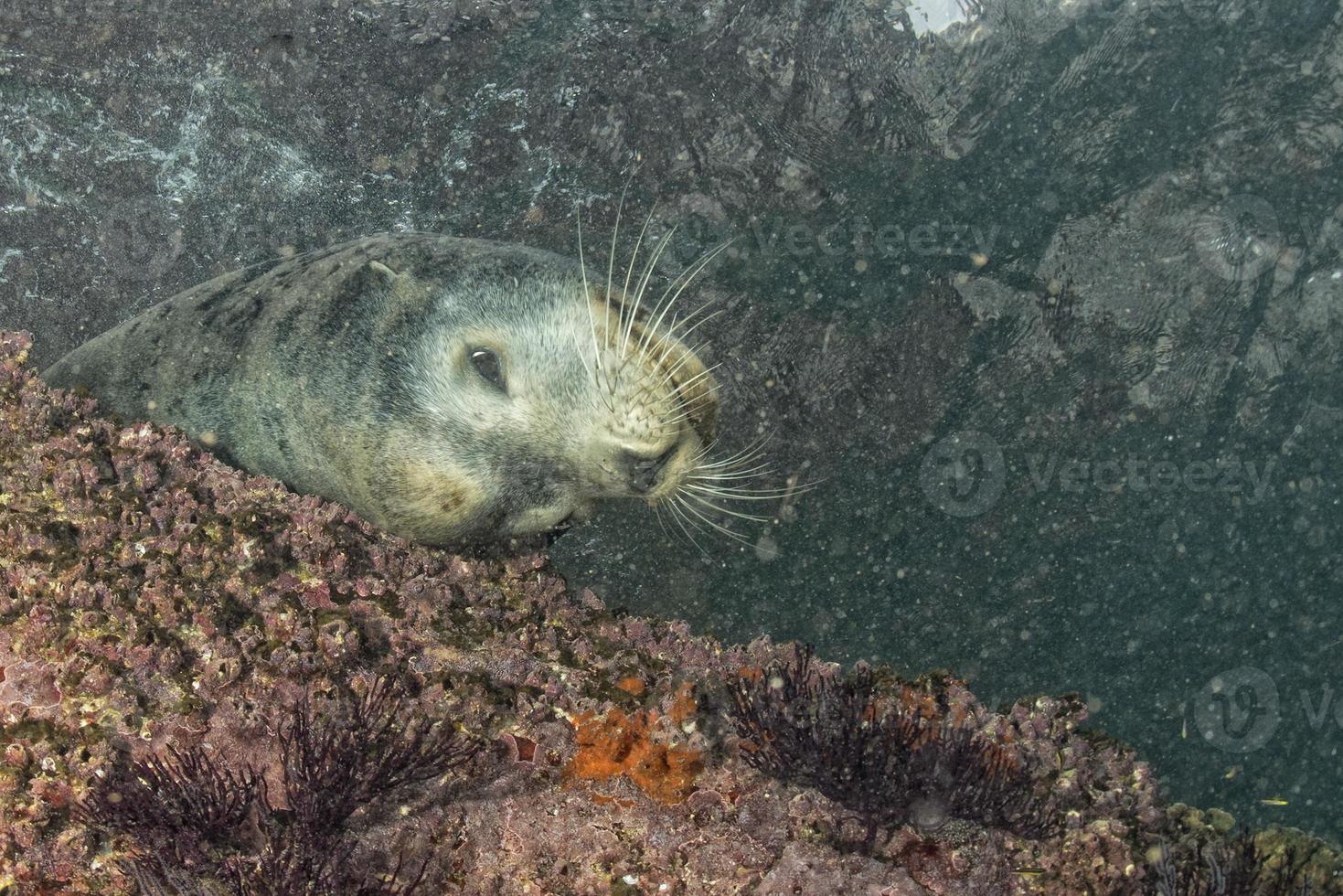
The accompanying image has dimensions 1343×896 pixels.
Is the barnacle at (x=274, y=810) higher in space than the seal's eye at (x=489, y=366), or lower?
lower

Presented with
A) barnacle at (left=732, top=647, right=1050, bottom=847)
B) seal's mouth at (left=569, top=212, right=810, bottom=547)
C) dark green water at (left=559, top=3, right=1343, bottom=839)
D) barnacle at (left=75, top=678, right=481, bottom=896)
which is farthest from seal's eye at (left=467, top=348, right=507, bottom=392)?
dark green water at (left=559, top=3, right=1343, bottom=839)

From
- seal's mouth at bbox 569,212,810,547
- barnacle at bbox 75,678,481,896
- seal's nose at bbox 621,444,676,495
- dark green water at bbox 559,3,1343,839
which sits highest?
dark green water at bbox 559,3,1343,839

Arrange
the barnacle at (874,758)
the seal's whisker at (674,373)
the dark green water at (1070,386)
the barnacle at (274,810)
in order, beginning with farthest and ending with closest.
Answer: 1. the dark green water at (1070,386)
2. the seal's whisker at (674,373)
3. the barnacle at (874,758)
4. the barnacle at (274,810)

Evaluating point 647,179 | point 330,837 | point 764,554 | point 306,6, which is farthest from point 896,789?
point 306,6

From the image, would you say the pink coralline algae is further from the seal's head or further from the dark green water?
the dark green water

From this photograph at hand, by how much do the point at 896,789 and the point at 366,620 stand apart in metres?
1.41

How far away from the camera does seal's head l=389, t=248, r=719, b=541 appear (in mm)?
2475

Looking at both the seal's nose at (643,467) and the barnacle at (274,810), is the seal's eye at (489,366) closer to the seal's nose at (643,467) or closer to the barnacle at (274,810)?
the seal's nose at (643,467)

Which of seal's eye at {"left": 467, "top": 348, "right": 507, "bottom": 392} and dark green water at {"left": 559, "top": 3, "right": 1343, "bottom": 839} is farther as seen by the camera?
dark green water at {"left": 559, "top": 3, "right": 1343, "bottom": 839}

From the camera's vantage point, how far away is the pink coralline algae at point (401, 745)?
1.88 meters

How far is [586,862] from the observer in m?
2.03

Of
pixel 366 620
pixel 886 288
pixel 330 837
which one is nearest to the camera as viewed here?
pixel 330 837

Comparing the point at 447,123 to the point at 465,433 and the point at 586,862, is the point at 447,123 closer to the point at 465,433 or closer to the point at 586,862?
the point at 465,433

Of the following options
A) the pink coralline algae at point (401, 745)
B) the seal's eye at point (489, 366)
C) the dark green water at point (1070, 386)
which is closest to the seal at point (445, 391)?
the seal's eye at point (489, 366)
